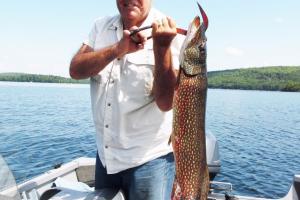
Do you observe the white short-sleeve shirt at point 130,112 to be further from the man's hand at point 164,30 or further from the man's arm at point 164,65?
the man's hand at point 164,30

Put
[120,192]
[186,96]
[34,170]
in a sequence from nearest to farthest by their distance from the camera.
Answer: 1. [186,96]
2. [120,192]
3. [34,170]

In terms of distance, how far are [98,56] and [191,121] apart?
78cm

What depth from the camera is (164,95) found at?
8.04 ft

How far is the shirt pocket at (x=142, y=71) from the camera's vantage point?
2.67 m

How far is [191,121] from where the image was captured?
223 centimetres

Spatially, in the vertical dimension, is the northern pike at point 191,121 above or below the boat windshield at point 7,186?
above

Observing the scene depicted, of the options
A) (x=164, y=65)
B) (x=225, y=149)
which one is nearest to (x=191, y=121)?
(x=164, y=65)

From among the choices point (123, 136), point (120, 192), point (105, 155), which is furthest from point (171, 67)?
point (120, 192)

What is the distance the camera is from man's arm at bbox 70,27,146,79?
2.12m

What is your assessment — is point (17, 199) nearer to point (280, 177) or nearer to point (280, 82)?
point (280, 177)

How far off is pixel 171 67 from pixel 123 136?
0.76m

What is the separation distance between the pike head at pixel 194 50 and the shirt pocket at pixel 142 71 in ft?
1.79

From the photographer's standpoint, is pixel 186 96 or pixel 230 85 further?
pixel 230 85

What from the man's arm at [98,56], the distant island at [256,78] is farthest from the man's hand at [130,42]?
the distant island at [256,78]
